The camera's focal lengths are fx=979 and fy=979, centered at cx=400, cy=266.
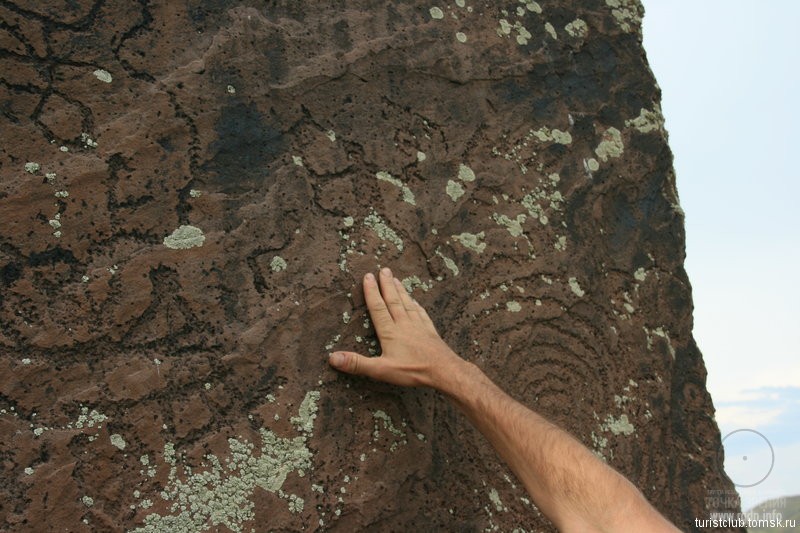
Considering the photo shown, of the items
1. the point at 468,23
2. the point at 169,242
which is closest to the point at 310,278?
the point at 169,242

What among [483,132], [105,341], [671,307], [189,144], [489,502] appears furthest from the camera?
[671,307]

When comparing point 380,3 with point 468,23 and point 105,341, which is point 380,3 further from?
point 105,341

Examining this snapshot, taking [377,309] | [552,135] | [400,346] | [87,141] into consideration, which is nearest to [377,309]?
[377,309]

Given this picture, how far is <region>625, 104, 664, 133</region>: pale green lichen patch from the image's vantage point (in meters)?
3.46

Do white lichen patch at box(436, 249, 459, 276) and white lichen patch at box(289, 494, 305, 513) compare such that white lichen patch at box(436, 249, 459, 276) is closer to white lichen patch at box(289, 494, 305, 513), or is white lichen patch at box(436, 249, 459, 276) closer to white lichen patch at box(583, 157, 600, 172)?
white lichen patch at box(583, 157, 600, 172)

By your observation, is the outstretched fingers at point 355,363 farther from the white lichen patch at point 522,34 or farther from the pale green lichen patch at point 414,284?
the white lichen patch at point 522,34

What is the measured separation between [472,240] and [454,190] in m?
0.16

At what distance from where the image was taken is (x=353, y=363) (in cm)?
254

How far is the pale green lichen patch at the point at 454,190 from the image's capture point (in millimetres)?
2908

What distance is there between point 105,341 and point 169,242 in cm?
29

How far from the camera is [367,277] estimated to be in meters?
2.65

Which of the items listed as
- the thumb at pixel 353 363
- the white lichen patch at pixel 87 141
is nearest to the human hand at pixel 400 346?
the thumb at pixel 353 363

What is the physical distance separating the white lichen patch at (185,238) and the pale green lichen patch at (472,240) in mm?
785

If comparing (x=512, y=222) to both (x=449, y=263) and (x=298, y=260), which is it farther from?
(x=298, y=260)
